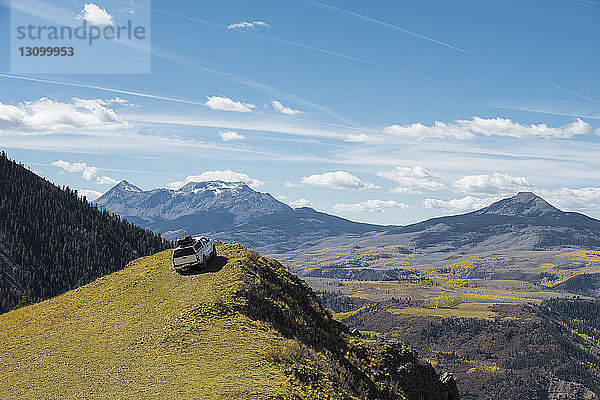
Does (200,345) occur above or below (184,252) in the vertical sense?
below

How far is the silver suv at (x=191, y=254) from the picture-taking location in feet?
155

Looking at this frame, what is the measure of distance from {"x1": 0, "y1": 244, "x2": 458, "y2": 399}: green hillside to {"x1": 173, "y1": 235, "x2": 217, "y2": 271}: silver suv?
117 centimetres

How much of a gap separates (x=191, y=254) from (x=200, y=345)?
588 inches

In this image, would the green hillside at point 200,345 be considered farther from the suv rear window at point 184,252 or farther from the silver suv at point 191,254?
the suv rear window at point 184,252

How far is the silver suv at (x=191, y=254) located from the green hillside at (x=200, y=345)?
117 cm

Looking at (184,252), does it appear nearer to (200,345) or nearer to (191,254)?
(191,254)

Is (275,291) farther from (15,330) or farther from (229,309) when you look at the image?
(15,330)

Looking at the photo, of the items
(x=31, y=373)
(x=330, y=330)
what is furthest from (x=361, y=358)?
(x=31, y=373)

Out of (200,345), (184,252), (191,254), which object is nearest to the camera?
(200,345)

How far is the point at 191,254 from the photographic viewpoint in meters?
47.0

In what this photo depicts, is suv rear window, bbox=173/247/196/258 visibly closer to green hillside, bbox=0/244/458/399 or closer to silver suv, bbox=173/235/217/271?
silver suv, bbox=173/235/217/271

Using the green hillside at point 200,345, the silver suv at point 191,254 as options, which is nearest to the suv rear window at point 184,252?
the silver suv at point 191,254

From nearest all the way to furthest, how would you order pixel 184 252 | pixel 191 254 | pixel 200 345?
1. pixel 200 345
2. pixel 191 254
3. pixel 184 252

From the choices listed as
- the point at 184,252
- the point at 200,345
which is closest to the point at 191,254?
the point at 184,252
